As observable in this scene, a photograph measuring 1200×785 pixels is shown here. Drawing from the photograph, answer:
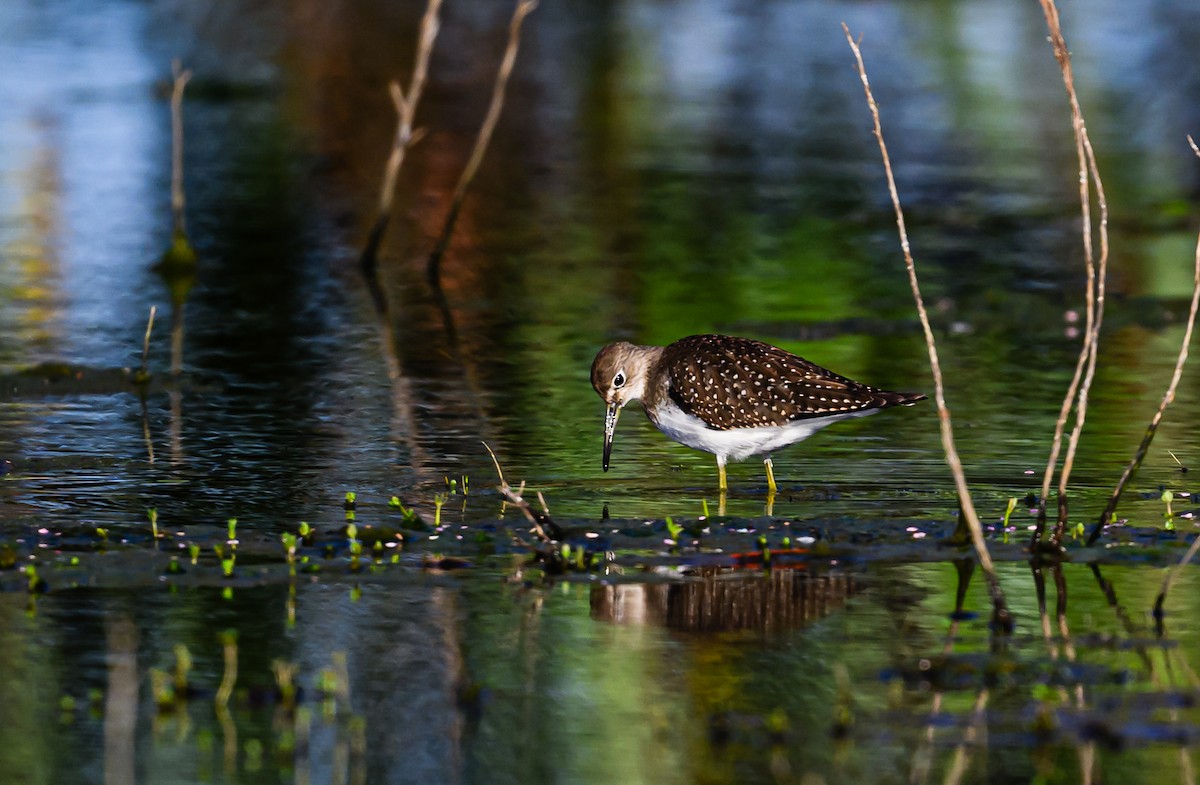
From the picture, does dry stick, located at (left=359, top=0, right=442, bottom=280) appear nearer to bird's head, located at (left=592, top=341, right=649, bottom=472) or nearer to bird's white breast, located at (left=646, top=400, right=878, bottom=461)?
bird's head, located at (left=592, top=341, right=649, bottom=472)

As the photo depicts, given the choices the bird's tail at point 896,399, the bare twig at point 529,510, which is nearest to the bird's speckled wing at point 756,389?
the bird's tail at point 896,399

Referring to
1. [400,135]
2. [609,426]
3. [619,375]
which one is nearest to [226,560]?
[609,426]

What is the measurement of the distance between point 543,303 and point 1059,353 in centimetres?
467

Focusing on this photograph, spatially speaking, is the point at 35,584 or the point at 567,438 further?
the point at 567,438

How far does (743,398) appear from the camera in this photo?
39.0 ft

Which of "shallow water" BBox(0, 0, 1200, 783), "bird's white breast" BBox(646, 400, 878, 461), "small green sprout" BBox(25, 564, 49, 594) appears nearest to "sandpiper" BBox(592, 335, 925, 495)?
"bird's white breast" BBox(646, 400, 878, 461)

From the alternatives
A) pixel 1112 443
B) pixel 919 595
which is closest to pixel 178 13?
pixel 1112 443

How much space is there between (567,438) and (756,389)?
193cm

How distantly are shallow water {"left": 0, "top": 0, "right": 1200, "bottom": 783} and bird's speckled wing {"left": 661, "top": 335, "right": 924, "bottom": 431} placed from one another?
46 centimetres

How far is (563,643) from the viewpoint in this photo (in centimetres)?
892

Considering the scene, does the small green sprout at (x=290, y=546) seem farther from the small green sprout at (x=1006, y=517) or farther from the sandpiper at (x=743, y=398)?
the small green sprout at (x=1006, y=517)

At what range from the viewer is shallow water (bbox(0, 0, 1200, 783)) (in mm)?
7863

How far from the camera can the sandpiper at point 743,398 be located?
38.8ft

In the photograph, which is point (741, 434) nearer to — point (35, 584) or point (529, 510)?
point (529, 510)
